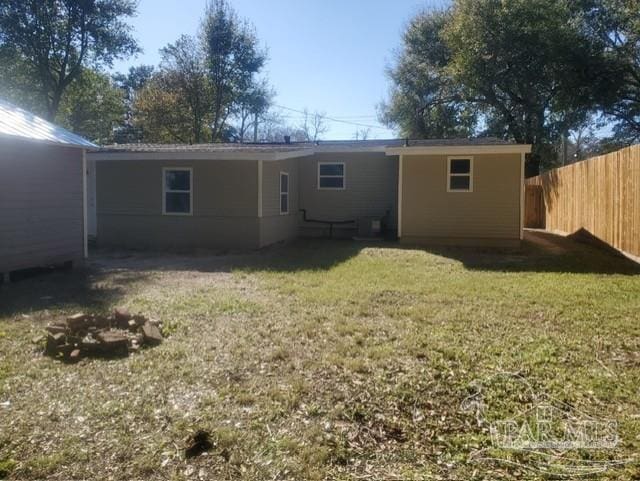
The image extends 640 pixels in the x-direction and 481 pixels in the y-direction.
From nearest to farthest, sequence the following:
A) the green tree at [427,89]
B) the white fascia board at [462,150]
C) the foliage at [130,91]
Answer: the white fascia board at [462,150] < the green tree at [427,89] < the foliage at [130,91]

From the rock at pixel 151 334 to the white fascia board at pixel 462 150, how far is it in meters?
9.13

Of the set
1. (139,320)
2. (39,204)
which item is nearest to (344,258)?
(39,204)

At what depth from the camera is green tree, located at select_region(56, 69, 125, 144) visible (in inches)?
965

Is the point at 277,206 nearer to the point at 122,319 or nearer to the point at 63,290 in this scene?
the point at 63,290

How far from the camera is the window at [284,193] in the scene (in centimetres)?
1350

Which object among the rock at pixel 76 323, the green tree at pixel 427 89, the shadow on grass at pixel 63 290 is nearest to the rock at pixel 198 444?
the rock at pixel 76 323

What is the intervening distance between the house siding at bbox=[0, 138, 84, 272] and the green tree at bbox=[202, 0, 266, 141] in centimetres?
1778

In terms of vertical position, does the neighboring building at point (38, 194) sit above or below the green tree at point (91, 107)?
below

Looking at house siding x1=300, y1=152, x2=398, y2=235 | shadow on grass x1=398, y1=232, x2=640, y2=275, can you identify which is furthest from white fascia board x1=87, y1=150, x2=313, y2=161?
shadow on grass x1=398, y1=232, x2=640, y2=275

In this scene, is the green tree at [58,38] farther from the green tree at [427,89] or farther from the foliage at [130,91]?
the green tree at [427,89]

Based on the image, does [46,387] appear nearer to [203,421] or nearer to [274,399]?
[203,421]

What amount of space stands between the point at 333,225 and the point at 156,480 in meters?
12.6

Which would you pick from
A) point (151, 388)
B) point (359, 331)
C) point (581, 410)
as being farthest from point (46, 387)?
point (581, 410)

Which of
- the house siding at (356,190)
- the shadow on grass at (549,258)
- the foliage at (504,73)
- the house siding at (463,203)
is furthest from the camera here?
the foliage at (504,73)
